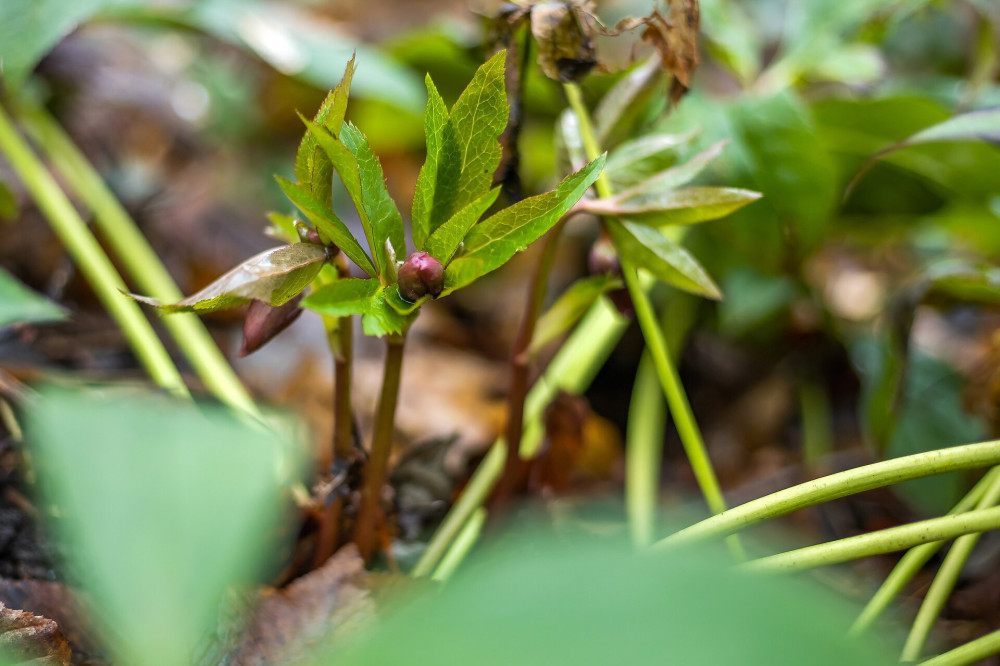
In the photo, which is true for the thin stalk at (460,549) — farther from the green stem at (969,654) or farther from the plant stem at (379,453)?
the green stem at (969,654)

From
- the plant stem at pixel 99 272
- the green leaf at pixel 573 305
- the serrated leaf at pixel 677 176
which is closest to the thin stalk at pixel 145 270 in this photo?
the plant stem at pixel 99 272

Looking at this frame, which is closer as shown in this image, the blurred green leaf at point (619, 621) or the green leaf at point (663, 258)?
the blurred green leaf at point (619, 621)

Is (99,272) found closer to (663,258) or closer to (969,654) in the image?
(663,258)

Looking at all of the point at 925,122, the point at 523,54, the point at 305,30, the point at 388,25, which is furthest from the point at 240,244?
the point at 388,25

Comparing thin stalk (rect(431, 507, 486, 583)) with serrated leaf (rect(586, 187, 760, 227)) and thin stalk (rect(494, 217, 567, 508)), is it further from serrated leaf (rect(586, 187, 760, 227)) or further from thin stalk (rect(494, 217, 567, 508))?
serrated leaf (rect(586, 187, 760, 227))

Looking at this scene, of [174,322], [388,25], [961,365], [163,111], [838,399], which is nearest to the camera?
[174,322]

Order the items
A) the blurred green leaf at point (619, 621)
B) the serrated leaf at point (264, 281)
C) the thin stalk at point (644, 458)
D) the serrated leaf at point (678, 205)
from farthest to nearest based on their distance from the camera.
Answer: the thin stalk at point (644, 458), the serrated leaf at point (678, 205), the serrated leaf at point (264, 281), the blurred green leaf at point (619, 621)

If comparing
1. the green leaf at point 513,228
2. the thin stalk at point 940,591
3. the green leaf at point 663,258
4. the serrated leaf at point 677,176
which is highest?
the green leaf at point 513,228

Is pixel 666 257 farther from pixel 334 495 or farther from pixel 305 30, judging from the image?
pixel 305 30
